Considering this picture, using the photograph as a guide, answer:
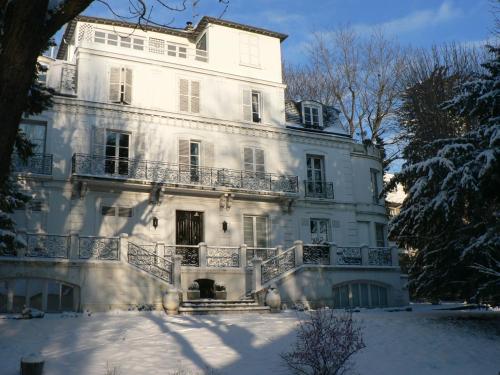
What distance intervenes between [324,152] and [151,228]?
9871mm

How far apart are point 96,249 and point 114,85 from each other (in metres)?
8.13

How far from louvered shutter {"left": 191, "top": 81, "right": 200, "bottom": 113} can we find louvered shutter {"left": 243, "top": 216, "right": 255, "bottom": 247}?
5.42 meters

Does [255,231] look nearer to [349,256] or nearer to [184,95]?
[349,256]

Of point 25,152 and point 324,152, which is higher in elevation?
point 324,152

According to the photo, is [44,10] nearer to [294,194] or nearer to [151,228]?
[151,228]

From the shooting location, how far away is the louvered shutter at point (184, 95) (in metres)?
23.8

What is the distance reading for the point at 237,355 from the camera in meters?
11.3

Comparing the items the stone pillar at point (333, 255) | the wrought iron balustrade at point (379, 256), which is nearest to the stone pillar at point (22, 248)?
the stone pillar at point (333, 255)

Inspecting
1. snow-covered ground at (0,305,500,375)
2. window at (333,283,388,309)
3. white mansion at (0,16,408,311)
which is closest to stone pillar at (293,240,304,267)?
white mansion at (0,16,408,311)

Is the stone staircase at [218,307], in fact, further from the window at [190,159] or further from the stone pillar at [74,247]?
the window at [190,159]

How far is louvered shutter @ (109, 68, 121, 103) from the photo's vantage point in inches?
886

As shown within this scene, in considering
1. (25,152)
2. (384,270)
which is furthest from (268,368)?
(384,270)

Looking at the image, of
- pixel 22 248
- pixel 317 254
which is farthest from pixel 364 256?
pixel 22 248

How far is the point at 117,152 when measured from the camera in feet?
71.8
